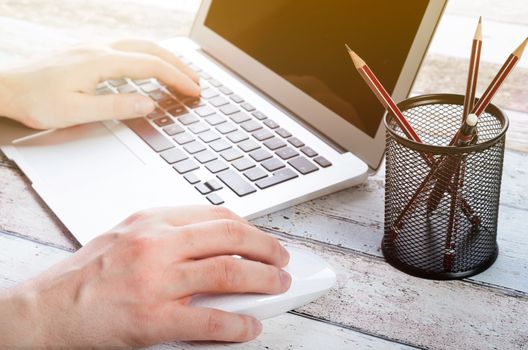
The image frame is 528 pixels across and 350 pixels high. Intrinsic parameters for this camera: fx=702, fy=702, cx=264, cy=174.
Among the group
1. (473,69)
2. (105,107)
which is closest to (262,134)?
(105,107)

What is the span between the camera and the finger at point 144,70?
3.20 feet

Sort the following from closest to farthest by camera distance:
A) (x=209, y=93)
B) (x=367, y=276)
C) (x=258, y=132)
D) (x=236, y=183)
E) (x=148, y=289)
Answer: (x=148, y=289)
(x=367, y=276)
(x=236, y=183)
(x=258, y=132)
(x=209, y=93)

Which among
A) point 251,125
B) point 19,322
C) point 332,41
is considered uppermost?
point 332,41

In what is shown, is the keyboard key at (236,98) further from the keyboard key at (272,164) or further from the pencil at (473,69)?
the pencil at (473,69)

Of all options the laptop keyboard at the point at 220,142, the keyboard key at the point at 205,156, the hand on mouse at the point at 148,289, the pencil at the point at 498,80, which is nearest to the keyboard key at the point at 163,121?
the laptop keyboard at the point at 220,142

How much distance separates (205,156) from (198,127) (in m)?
0.08

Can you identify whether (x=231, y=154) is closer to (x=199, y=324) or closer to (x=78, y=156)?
(x=78, y=156)

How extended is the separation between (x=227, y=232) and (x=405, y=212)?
182 mm

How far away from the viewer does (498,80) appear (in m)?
0.64

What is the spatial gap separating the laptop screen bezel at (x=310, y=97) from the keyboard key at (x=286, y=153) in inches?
2.5

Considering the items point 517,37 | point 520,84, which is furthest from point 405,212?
point 517,37

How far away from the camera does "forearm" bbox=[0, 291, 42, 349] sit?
A: 0.60m

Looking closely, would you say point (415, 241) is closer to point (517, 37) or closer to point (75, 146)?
point (75, 146)

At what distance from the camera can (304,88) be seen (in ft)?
3.10
